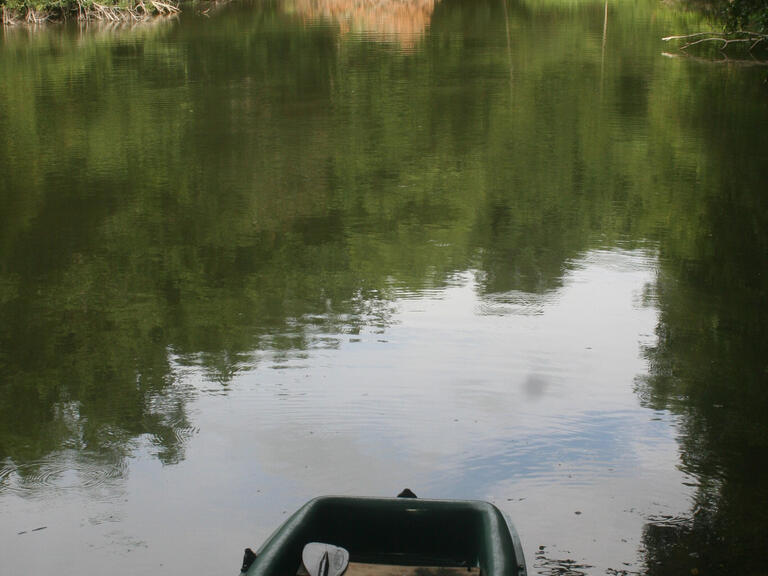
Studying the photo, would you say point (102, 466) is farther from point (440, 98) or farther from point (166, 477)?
point (440, 98)

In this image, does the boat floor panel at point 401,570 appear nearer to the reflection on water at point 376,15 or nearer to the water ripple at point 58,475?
the water ripple at point 58,475

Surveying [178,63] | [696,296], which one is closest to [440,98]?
[178,63]

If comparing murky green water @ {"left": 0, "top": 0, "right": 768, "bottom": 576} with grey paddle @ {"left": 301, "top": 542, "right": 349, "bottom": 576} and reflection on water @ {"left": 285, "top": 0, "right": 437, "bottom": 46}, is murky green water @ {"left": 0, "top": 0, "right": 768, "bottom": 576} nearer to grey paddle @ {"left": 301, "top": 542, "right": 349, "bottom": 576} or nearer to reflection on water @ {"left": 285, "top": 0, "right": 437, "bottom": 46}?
grey paddle @ {"left": 301, "top": 542, "right": 349, "bottom": 576}

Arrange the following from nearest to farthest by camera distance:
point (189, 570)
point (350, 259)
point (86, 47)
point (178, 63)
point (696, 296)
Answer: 1. point (189, 570)
2. point (696, 296)
3. point (350, 259)
4. point (178, 63)
5. point (86, 47)

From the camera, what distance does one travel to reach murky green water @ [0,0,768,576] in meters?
4.65

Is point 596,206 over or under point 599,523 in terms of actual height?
over

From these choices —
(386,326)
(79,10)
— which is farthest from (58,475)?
(79,10)

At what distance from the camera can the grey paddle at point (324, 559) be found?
10.7 feet

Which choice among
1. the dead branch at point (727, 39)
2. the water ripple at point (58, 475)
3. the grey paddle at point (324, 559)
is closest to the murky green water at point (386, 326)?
the water ripple at point (58, 475)

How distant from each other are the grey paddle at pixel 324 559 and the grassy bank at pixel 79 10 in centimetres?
3598

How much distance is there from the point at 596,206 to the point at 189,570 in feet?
24.0

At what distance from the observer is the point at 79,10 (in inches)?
1416

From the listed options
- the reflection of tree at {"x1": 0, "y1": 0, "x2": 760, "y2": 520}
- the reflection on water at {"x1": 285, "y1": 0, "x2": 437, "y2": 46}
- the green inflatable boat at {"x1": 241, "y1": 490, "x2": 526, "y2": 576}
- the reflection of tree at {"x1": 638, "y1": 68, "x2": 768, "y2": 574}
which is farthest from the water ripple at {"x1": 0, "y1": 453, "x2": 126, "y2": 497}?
the reflection on water at {"x1": 285, "y1": 0, "x2": 437, "y2": 46}

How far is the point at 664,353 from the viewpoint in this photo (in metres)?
6.49
